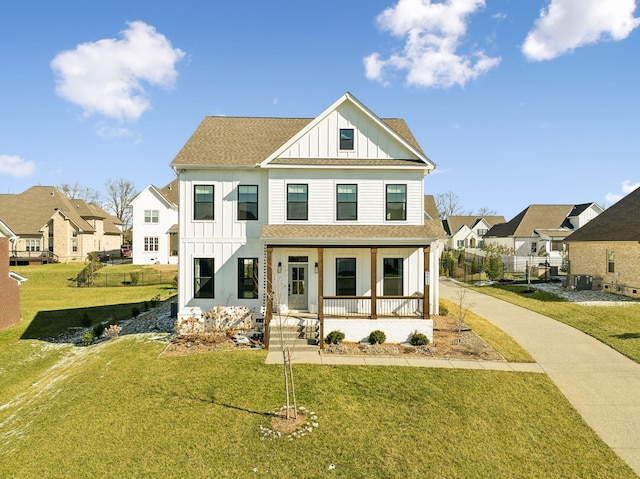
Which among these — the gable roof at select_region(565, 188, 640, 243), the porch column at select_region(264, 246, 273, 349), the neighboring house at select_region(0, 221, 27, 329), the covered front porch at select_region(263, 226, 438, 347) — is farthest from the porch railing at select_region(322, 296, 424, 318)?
the neighboring house at select_region(0, 221, 27, 329)

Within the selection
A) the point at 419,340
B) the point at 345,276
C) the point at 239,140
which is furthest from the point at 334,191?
the point at 419,340

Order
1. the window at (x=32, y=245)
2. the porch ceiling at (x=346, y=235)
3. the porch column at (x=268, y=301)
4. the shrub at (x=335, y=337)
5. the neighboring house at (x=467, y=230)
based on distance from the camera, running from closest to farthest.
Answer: the porch column at (x=268, y=301) < the shrub at (x=335, y=337) < the porch ceiling at (x=346, y=235) < the window at (x=32, y=245) < the neighboring house at (x=467, y=230)

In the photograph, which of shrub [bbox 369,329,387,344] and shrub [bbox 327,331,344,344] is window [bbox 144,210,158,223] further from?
shrub [bbox 369,329,387,344]

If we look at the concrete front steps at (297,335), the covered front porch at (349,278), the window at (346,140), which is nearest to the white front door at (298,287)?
the covered front porch at (349,278)

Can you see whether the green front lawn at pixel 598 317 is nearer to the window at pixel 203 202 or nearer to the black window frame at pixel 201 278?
the black window frame at pixel 201 278

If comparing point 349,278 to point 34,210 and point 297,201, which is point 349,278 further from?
point 34,210

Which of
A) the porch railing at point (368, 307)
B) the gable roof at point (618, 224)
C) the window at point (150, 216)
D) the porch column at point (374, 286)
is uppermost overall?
the window at point (150, 216)
